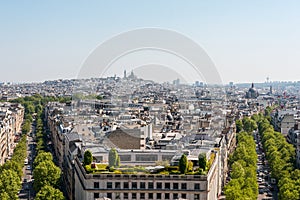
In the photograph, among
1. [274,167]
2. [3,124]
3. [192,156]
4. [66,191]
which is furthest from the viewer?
[3,124]

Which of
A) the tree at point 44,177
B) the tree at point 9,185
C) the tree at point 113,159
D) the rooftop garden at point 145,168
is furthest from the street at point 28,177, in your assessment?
the tree at point 113,159

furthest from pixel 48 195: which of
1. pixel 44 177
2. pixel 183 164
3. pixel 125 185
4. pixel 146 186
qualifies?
pixel 183 164

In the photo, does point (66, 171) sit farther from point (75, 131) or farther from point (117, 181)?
point (117, 181)

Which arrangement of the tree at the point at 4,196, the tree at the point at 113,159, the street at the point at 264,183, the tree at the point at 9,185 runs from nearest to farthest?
the tree at the point at 113,159 < the tree at the point at 4,196 < the tree at the point at 9,185 < the street at the point at 264,183

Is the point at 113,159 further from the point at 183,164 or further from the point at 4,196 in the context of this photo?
the point at 4,196

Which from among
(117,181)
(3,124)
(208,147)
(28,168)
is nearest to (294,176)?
(208,147)

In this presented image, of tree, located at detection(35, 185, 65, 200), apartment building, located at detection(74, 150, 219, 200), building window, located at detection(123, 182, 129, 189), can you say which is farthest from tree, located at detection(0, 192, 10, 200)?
building window, located at detection(123, 182, 129, 189)

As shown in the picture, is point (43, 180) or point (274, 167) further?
point (274, 167)

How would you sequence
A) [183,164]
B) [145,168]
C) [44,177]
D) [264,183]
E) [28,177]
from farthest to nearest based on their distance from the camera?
[28,177], [264,183], [44,177], [145,168], [183,164]

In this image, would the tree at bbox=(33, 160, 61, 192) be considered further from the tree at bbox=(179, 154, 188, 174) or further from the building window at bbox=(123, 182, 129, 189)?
the tree at bbox=(179, 154, 188, 174)

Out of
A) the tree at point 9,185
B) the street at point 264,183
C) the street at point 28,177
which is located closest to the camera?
the tree at point 9,185

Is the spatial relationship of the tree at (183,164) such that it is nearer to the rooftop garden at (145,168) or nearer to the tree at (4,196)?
the rooftop garden at (145,168)
